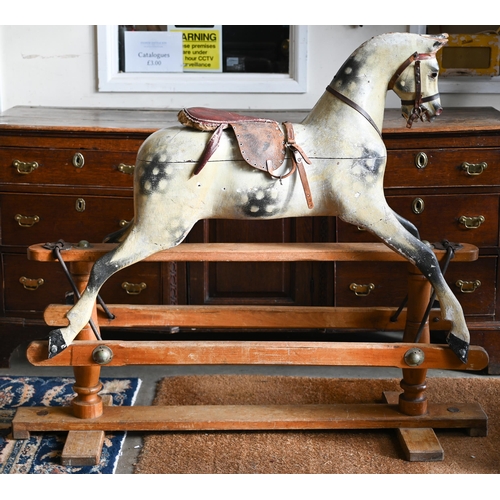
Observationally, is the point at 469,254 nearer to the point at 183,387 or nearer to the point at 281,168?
the point at 281,168

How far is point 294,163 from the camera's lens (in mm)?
2508

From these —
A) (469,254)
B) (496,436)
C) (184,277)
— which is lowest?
(496,436)

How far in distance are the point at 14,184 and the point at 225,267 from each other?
3.05 ft

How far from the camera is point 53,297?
136 inches

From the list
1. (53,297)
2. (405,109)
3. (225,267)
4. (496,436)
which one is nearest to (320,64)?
(225,267)

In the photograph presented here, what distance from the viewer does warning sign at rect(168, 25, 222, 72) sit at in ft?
12.5

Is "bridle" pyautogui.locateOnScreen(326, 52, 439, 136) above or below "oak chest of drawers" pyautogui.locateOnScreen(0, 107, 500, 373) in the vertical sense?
above

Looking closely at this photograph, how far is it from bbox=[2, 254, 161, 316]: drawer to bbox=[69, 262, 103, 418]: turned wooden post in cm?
63

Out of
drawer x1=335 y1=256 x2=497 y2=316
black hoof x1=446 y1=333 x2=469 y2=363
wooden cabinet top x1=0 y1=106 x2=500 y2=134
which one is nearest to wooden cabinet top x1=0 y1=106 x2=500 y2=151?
wooden cabinet top x1=0 y1=106 x2=500 y2=134

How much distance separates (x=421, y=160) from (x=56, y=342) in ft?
5.15

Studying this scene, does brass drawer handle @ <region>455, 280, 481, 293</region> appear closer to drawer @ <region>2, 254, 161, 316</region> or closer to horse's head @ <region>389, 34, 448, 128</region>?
horse's head @ <region>389, 34, 448, 128</region>

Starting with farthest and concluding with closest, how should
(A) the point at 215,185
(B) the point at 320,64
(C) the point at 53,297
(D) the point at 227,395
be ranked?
(B) the point at 320,64, (C) the point at 53,297, (D) the point at 227,395, (A) the point at 215,185

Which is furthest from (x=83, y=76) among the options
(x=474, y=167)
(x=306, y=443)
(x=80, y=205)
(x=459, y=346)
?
(x=459, y=346)

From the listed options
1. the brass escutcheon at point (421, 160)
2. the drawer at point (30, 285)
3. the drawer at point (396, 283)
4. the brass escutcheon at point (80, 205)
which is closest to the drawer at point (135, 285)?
the drawer at point (30, 285)
